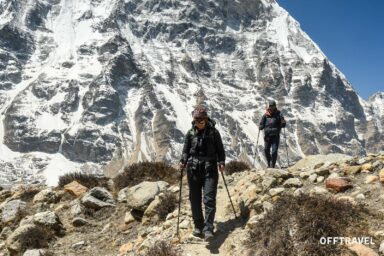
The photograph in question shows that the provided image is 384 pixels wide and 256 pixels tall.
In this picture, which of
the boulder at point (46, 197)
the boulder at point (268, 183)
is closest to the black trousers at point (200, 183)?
the boulder at point (268, 183)

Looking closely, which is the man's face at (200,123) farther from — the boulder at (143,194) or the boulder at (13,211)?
the boulder at (13,211)

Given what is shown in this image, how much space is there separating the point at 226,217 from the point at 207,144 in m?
1.84

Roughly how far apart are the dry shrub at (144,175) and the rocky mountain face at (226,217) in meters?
0.11

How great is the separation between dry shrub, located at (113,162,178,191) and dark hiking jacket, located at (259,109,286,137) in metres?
3.42

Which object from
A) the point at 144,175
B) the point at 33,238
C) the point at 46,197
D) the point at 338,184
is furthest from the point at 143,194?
the point at 338,184

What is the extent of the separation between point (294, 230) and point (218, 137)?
9.47 ft

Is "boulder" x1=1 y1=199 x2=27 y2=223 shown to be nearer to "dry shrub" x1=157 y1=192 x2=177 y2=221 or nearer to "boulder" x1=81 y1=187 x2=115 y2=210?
"boulder" x1=81 y1=187 x2=115 y2=210

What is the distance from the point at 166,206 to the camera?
1209cm

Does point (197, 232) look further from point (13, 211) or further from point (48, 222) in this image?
point (13, 211)

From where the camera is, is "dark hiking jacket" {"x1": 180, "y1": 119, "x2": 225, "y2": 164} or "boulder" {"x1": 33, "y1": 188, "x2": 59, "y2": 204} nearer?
"dark hiking jacket" {"x1": 180, "y1": 119, "x2": 225, "y2": 164}

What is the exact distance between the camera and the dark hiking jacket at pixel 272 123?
16.5m

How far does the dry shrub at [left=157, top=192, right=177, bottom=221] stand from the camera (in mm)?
12000

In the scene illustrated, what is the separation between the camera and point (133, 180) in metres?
16.2

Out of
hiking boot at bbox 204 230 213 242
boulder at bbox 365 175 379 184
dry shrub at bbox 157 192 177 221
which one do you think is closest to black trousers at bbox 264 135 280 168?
dry shrub at bbox 157 192 177 221
